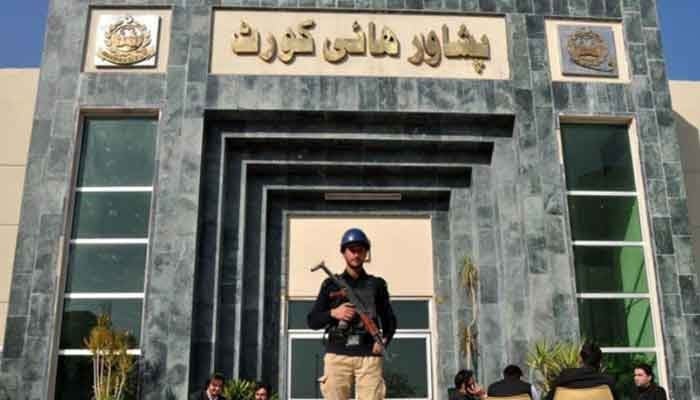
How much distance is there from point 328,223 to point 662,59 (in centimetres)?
652

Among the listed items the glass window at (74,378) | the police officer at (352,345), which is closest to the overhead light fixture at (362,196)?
the glass window at (74,378)

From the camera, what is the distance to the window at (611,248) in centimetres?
1129

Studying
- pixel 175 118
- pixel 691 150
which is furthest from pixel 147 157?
pixel 691 150

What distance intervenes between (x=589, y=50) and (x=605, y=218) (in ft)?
9.70

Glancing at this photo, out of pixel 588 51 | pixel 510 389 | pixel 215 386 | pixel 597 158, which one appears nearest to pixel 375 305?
pixel 510 389

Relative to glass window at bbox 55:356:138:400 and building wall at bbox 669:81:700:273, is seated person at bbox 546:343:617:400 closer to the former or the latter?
glass window at bbox 55:356:138:400

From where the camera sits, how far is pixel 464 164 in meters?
12.6

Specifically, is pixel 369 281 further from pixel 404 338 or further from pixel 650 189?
pixel 650 189

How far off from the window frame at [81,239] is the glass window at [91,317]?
6 cm

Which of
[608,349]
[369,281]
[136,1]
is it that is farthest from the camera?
[136,1]

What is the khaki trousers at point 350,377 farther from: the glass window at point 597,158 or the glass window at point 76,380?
the glass window at point 597,158

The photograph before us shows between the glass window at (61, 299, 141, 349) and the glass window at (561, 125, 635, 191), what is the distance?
734 cm

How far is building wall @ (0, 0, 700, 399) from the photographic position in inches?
425

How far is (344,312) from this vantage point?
15.7 feet
